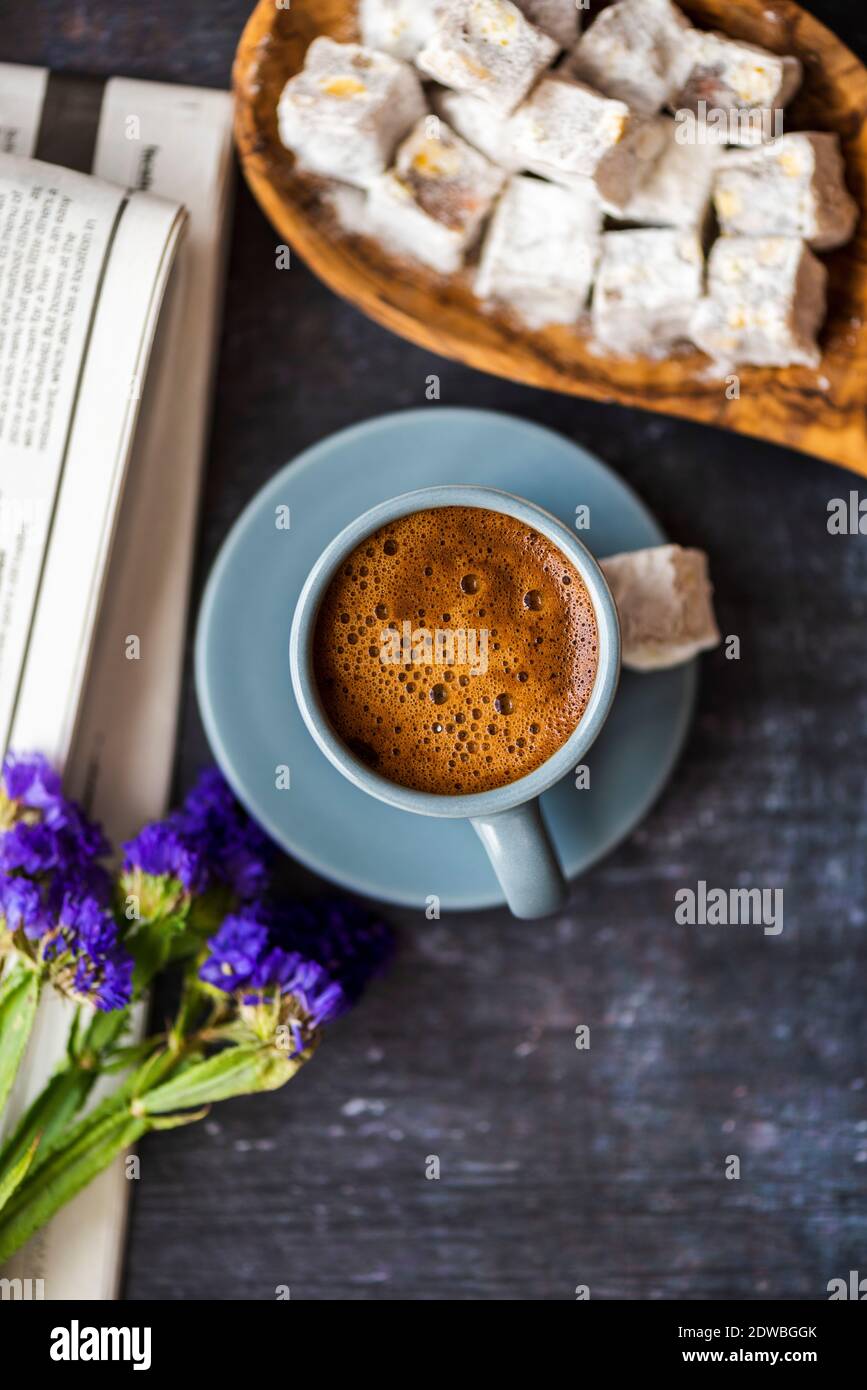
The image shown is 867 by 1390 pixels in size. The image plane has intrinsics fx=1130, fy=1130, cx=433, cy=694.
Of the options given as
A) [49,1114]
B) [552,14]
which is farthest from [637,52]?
[49,1114]

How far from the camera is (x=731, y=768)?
992 millimetres

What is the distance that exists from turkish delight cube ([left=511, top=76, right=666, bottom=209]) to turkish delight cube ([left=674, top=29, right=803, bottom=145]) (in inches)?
2.0

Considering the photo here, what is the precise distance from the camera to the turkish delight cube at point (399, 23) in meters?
0.88

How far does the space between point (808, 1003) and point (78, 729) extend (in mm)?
678

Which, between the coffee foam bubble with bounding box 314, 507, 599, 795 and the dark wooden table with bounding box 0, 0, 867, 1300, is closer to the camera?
the coffee foam bubble with bounding box 314, 507, 599, 795

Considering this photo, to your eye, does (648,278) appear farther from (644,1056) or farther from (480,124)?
(644,1056)

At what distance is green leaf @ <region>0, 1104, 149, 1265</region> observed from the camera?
2.92ft

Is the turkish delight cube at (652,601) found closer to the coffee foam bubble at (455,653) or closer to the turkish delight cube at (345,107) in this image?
the coffee foam bubble at (455,653)

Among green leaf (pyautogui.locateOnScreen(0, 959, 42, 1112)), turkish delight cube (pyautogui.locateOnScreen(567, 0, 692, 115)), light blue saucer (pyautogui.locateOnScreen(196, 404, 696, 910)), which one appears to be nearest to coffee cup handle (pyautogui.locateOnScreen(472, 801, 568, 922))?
light blue saucer (pyautogui.locateOnScreen(196, 404, 696, 910))

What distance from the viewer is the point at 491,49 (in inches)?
33.9

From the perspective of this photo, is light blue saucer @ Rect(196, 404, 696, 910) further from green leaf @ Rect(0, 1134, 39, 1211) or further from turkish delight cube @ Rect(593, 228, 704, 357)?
green leaf @ Rect(0, 1134, 39, 1211)

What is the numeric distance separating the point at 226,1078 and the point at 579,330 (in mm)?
649
